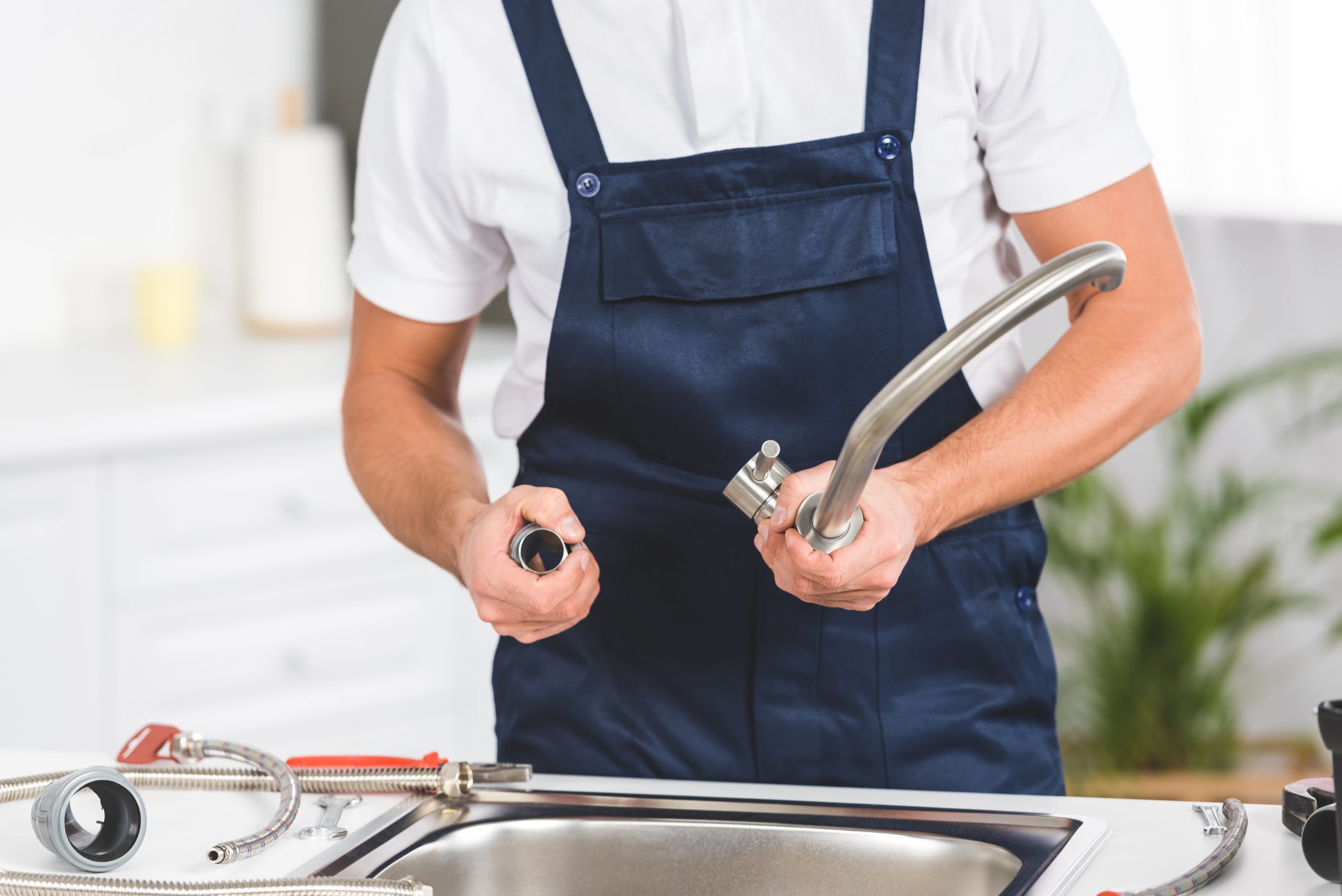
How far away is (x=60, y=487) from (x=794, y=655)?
1313mm

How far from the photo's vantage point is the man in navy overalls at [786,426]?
3.76ft

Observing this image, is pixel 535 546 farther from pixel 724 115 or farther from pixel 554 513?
pixel 724 115

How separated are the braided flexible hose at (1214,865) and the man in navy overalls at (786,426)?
29 cm

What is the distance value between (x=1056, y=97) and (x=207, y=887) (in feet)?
2.55

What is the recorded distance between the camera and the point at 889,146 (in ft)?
3.77

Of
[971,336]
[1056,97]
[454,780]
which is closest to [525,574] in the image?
[454,780]

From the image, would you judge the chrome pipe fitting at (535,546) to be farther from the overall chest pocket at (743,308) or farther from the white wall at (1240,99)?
the white wall at (1240,99)

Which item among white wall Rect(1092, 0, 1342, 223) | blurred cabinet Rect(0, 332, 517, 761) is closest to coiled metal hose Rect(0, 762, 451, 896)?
blurred cabinet Rect(0, 332, 517, 761)

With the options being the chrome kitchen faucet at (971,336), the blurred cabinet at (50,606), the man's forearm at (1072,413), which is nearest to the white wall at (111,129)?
the blurred cabinet at (50,606)

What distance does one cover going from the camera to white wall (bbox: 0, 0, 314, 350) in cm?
265

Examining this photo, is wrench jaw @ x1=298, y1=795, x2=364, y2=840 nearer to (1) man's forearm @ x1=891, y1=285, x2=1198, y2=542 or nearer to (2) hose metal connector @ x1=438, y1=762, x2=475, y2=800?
(2) hose metal connector @ x1=438, y1=762, x2=475, y2=800

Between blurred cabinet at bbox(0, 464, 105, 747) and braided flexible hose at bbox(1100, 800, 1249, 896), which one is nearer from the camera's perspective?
braided flexible hose at bbox(1100, 800, 1249, 896)

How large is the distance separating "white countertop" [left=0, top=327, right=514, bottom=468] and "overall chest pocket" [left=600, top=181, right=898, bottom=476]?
118cm

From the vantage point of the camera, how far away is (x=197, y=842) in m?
0.97
